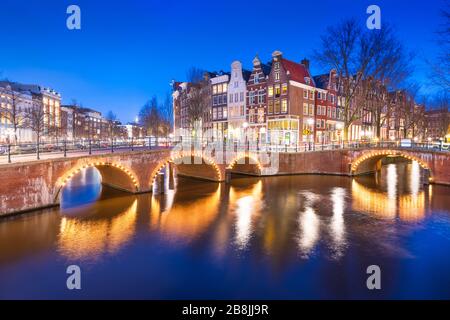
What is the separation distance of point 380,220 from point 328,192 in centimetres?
837

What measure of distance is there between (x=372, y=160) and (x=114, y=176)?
29.8 m

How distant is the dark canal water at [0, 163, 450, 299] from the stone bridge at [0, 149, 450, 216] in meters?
1.42

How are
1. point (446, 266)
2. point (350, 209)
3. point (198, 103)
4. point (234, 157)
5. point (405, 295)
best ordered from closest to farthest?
point (405, 295) < point (446, 266) < point (350, 209) < point (234, 157) < point (198, 103)

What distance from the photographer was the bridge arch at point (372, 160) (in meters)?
30.4

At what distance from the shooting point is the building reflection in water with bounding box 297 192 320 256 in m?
13.8

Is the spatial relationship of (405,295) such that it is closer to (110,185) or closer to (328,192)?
(328,192)

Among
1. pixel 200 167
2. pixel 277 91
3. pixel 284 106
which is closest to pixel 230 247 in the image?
pixel 200 167

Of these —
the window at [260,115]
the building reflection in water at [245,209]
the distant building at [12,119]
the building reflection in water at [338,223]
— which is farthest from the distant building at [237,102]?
the distant building at [12,119]

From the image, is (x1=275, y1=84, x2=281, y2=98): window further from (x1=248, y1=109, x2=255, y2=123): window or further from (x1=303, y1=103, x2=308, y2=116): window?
(x1=248, y1=109, x2=255, y2=123): window

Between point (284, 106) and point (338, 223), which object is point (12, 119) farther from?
point (338, 223)

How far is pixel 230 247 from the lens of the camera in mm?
13758
